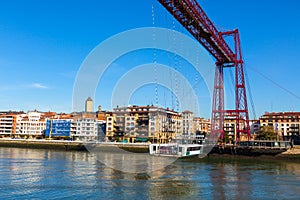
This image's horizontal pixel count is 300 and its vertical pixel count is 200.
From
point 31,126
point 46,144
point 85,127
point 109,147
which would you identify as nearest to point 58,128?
point 85,127

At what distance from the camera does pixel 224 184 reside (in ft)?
42.4

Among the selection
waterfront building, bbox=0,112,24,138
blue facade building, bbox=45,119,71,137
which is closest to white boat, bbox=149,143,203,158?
blue facade building, bbox=45,119,71,137

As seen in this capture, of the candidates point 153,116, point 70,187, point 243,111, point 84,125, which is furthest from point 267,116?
point 70,187

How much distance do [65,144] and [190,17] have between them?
24.6 metres

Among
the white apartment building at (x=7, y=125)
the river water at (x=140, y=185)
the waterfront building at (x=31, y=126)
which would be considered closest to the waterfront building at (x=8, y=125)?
the white apartment building at (x=7, y=125)

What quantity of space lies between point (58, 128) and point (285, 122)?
3297 cm

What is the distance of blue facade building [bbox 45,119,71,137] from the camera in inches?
1946

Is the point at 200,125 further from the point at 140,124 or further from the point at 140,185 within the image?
the point at 140,185

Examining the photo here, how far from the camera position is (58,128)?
163 feet

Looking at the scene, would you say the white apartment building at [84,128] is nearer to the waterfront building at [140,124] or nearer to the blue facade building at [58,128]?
the blue facade building at [58,128]

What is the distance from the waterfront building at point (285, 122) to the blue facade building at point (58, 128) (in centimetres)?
2861

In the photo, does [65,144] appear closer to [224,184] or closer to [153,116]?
[153,116]

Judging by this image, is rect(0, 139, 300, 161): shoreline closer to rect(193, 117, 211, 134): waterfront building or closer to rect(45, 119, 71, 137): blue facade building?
rect(45, 119, 71, 137): blue facade building

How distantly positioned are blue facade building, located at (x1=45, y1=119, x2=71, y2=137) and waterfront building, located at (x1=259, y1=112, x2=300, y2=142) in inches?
1126
